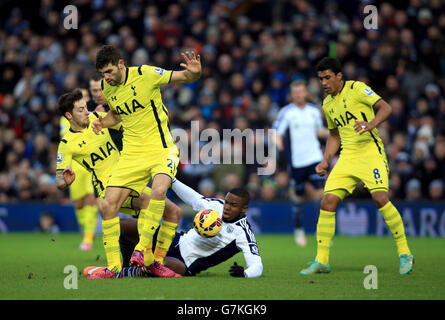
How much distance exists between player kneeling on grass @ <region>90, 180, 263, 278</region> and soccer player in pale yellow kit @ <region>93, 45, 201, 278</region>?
25cm

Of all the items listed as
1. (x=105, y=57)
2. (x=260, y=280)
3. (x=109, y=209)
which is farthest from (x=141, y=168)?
(x=260, y=280)

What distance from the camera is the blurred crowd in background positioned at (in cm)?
1622

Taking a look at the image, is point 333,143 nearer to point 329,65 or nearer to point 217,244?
→ point 329,65

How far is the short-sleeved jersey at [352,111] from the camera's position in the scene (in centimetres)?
838

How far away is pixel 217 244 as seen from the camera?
26.5 feet

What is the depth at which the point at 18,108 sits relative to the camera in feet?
63.8

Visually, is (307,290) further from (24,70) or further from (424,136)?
(24,70)

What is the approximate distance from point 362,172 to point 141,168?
8.22ft

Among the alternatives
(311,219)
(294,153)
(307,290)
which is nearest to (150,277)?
(307,290)

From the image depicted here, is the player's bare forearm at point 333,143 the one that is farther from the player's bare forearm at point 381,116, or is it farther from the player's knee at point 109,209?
the player's knee at point 109,209

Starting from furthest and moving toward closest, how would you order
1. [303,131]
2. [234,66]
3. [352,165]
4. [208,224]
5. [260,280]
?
[234,66] → [303,131] → [352,165] → [208,224] → [260,280]

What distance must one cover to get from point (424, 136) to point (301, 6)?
5528mm

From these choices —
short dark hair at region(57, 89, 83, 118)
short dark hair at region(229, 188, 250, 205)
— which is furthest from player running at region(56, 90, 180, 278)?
short dark hair at region(229, 188, 250, 205)

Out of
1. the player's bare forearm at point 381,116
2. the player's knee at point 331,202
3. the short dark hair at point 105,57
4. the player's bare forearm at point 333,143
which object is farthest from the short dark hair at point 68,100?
the player's bare forearm at point 381,116
